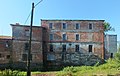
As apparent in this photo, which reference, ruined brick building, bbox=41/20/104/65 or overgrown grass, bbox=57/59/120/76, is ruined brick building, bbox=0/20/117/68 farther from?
overgrown grass, bbox=57/59/120/76

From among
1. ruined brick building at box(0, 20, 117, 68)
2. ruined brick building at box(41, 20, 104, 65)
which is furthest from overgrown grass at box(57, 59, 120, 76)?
ruined brick building at box(41, 20, 104, 65)

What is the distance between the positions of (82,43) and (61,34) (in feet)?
17.6

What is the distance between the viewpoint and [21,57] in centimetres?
6244

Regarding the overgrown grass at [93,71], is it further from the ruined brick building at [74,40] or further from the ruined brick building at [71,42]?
the ruined brick building at [74,40]

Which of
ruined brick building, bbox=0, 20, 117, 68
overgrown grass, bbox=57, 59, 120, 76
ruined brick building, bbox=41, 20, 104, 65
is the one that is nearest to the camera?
overgrown grass, bbox=57, 59, 120, 76

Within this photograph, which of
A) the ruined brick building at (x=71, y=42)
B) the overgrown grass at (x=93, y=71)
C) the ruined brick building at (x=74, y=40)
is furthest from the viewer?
the ruined brick building at (x=74, y=40)

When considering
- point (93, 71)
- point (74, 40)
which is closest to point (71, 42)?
point (74, 40)

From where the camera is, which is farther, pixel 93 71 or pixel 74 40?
pixel 74 40

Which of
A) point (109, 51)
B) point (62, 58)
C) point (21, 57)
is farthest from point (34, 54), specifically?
point (109, 51)

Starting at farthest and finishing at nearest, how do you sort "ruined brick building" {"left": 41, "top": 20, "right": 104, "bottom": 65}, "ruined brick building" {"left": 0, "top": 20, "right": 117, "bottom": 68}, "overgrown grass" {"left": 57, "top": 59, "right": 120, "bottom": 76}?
"ruined brick building" {"left": 41, "top": 20, "right": 104, "bottom": 65}, "ruined brick building" {"left": 0, "top": 20, "right": 117, "bottom": 68}, "overgrown grass" {"left": 57, "top": 59, "right": 120, "bottom": 76}

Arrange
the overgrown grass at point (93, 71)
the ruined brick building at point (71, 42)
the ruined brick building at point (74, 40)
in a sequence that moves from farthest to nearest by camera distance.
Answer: the ruined brick building at point (74, 40), the ruined brick building at point (71, 42), the overgrown grass at point (93, 71)

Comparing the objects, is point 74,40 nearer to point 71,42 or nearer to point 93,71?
point 71,42

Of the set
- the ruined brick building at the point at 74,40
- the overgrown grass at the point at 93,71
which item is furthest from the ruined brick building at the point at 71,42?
the overgrown grass at the point at 93,71

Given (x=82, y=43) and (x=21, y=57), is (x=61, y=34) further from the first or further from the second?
(x=21, y=57)
